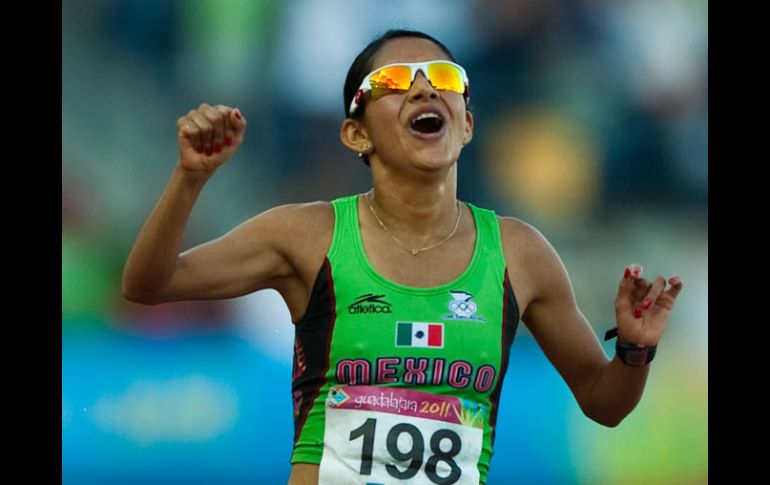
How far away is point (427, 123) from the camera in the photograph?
3799 mm

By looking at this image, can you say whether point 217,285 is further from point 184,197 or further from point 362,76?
point 362,76

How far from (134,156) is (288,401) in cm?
141

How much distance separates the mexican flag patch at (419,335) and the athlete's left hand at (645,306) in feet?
1.84

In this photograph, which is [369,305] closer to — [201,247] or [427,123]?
[201,247]

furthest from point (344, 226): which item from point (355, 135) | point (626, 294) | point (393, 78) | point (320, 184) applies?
point (320, 184)

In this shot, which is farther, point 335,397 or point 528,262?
point 528,262

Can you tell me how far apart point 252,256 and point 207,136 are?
538 millimetres

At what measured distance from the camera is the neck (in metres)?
3.78

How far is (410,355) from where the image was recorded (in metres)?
3.49

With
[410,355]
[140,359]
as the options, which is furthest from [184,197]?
[140,359]

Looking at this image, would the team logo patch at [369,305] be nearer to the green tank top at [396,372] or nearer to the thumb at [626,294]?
the green tank top at [396,372]

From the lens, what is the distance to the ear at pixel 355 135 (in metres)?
3.89

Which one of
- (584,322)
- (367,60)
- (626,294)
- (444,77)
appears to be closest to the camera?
(626,294)

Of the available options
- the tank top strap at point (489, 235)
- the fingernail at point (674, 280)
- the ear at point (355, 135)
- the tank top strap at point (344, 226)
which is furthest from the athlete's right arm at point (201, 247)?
the fingernail at point (674, 280)
